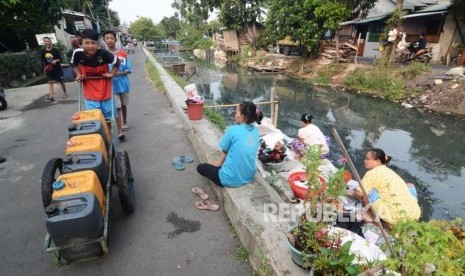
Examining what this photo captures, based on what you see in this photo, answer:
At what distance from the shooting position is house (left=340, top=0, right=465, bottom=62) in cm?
1727

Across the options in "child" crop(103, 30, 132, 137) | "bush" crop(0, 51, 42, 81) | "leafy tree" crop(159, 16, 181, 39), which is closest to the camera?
"child" crop(103, 30, 132, 137)

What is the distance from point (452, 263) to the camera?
1551 mm

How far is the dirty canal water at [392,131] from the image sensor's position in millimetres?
6492

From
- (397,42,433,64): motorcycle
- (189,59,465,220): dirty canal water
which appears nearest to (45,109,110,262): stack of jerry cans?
(189,59,465,220): dirty canal water

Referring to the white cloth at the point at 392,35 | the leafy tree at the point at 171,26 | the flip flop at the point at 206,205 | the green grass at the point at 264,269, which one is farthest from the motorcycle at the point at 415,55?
the leafy tree at the point at 171,26

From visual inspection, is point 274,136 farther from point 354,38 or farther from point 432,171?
point 354,38

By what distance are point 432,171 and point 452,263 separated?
7144 mm

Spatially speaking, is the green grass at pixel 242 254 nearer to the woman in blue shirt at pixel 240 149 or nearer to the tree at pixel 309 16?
the woman in blue shirt at pixel 240 149

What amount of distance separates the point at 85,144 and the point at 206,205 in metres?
1.72

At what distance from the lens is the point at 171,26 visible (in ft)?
265

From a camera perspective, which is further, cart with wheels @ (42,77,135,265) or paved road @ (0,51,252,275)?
paved road @ (0,51,252,275)

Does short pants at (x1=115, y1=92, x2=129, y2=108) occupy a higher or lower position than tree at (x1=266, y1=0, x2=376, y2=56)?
lower

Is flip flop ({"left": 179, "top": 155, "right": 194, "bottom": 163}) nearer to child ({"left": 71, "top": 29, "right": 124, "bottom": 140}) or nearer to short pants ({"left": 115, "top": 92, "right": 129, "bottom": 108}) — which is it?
child ({"left": 71, "top": 29, "right": 124, "bottom": 140})

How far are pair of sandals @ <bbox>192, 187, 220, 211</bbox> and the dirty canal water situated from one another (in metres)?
4.63
